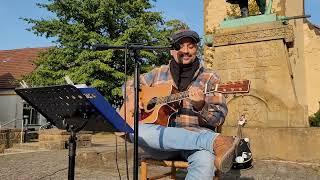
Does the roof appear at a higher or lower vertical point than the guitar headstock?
higher

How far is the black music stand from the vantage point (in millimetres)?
2945

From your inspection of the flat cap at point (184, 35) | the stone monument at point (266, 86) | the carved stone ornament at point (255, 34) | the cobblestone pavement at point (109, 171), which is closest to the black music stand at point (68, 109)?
the flat cap at point (184, 35)

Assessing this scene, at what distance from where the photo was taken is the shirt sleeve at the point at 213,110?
141 inches

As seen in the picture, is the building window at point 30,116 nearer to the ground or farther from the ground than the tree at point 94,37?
nearer to the ground

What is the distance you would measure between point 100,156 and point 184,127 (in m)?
3.30

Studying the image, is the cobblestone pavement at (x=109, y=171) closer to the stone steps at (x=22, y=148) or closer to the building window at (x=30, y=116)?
the stone steps at (x=22, y=148)

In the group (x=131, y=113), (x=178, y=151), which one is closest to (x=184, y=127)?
(x=178, y=151)

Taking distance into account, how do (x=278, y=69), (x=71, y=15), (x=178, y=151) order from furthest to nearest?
(x=71, y=15), (x=278, y=69), (x=178, y=151)

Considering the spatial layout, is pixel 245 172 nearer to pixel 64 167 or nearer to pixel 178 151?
pixel 178 151

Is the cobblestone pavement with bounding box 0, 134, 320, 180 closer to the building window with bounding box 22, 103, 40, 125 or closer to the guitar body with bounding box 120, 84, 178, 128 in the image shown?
the guitar body with bounding box 120, 84, 178, 128

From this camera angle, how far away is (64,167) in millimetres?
6680

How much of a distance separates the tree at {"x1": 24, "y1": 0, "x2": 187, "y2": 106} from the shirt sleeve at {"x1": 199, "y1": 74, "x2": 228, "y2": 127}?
17.4 metres

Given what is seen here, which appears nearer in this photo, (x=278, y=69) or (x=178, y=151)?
(x=178, y=151)

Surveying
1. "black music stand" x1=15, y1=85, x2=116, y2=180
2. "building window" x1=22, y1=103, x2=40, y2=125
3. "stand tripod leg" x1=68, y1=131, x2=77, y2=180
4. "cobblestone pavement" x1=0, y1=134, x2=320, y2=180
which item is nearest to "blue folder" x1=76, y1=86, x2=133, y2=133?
"black music stand" x1=15, y1=85, x2=116, y2=180
